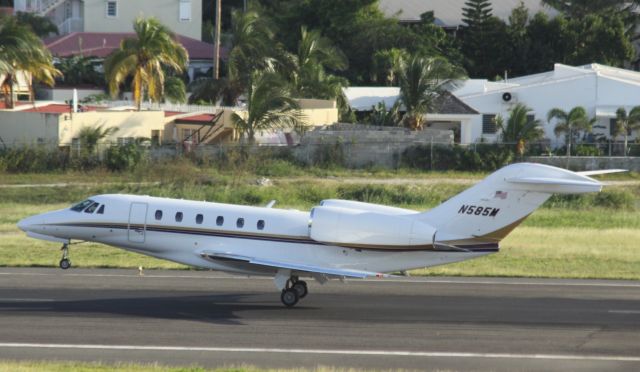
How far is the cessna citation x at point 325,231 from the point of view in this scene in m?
23.5

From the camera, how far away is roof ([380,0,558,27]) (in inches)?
3529

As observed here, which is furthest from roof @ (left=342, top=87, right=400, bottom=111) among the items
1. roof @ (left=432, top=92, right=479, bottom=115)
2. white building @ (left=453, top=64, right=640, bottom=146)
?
white building @ (left=453, top=64, right=640, bottom=146)

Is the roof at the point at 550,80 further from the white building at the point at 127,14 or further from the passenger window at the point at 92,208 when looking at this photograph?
the passenger window at the point at 92,208

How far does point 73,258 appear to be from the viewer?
3138 centimetres

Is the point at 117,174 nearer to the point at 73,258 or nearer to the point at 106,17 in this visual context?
the point at 73,258

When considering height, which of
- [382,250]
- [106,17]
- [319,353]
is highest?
[106,17]

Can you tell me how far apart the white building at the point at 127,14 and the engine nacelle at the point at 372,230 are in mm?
63329

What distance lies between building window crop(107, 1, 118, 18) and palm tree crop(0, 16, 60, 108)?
33485 mm

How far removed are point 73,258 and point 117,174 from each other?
16765 millimetres

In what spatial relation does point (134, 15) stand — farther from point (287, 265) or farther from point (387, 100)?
point (287, 265)

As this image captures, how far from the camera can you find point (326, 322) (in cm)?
2308

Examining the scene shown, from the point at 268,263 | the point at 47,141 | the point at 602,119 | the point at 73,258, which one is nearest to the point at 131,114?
the point at 47,141

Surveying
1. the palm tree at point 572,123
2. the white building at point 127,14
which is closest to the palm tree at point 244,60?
the palm tree at point 572,123

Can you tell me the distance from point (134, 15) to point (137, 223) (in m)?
62.5
